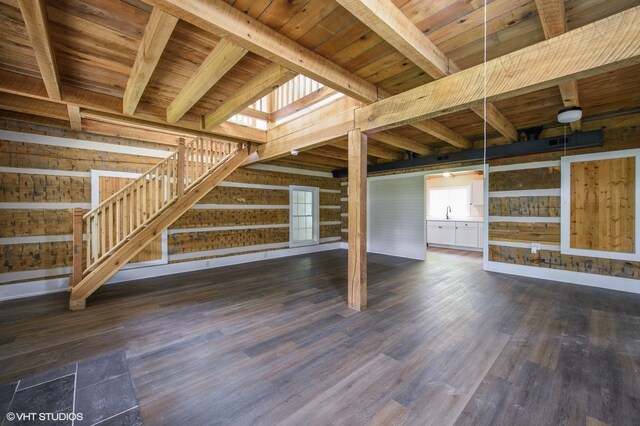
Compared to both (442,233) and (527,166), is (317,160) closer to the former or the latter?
(527,166)

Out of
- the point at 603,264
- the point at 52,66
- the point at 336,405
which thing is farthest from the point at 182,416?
the point at 603,264

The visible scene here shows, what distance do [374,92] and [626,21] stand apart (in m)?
1.77

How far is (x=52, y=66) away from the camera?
218cm

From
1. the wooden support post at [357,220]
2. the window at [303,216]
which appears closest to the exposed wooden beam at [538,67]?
the wooden support post at [357,220]

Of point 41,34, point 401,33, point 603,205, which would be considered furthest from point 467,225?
point 41,34

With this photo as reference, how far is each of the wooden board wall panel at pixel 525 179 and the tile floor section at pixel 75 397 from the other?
19.2ft

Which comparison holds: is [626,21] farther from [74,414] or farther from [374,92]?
[74,414]

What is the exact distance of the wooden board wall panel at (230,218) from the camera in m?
5.00

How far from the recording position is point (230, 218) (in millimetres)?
5598

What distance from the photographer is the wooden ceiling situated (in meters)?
1.67

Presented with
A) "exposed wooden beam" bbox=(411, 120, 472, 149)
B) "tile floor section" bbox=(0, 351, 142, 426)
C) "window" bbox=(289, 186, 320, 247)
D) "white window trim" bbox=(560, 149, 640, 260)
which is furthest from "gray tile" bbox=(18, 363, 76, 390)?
"white window trim" bbox=(560, 149, 640, 260)

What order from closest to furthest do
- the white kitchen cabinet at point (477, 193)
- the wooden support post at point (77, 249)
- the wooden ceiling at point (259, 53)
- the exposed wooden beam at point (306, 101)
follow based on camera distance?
the wooden ceiling at point (259, 53), the wooden support post at point (77, 249), the exposed wooden beam at point (306, 101), the white kitchen cabinet at point (477, 193)

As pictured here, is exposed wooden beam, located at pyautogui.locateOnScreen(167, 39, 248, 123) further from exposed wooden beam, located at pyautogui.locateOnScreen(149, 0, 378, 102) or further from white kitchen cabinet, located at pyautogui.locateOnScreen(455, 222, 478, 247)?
white kitchen cabinet, located at pyautogui.locateOnScreen(455, 222, 478, 247)

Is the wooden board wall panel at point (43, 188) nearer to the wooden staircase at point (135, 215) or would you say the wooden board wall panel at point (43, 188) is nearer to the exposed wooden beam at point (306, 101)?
the wooden staircase at point (135, 215)
